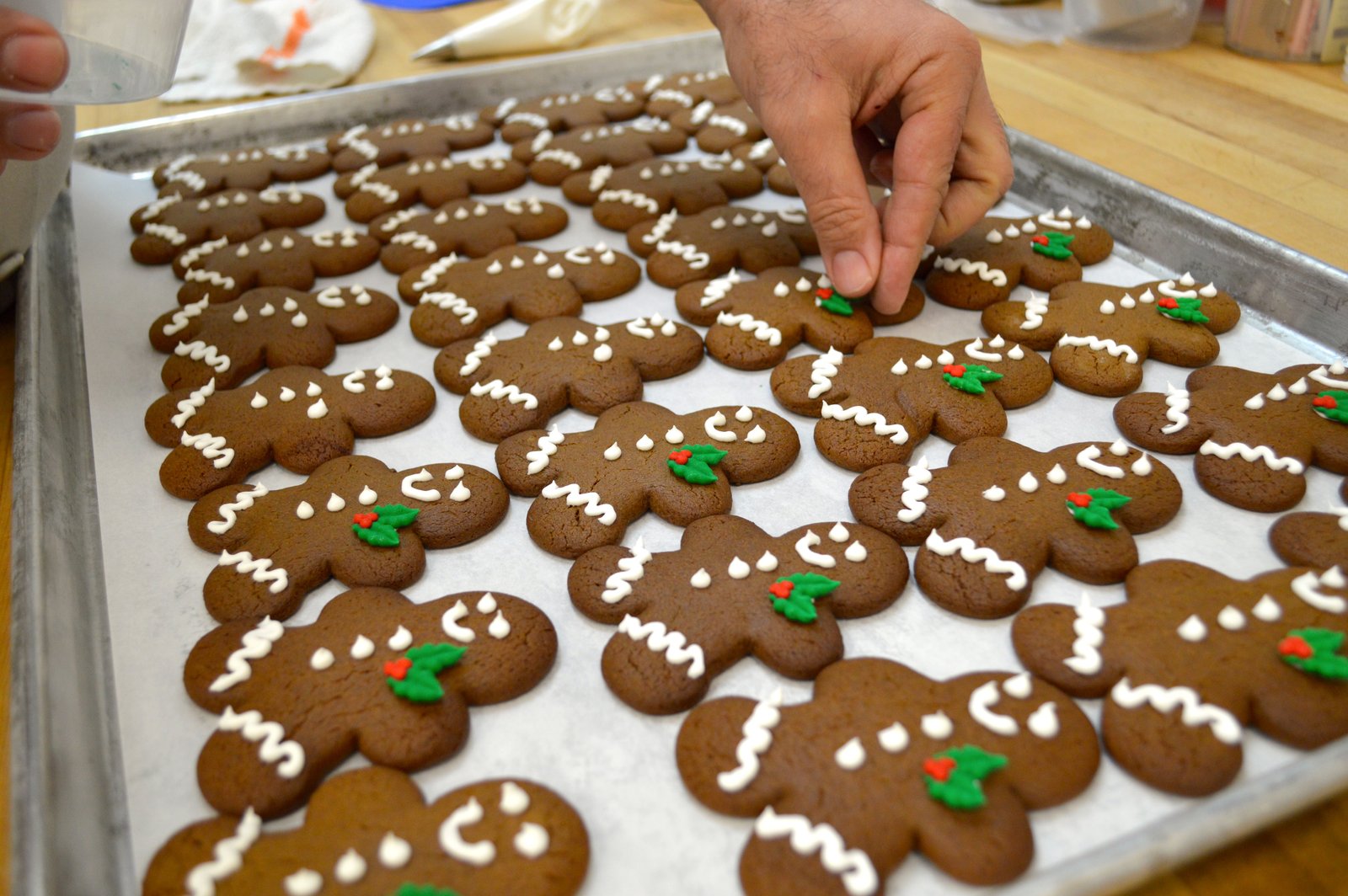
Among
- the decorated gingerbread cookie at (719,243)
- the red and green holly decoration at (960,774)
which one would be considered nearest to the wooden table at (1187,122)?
the decorated gingerbread cookie at (719,243)

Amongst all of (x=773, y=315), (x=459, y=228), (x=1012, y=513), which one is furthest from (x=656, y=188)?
(x=1012, y=513)

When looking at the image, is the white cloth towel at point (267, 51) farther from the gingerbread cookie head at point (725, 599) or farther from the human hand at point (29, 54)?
the gingerbread cookie head at point (725, 599)

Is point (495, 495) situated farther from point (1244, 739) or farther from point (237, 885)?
point (1244, 739)

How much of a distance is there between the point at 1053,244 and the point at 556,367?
2.94ft

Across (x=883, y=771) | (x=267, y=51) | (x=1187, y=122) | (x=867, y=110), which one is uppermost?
→ (x=867, y=110)

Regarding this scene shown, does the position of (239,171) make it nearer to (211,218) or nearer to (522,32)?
(211,218)

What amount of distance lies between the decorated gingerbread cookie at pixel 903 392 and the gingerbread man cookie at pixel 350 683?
20.4 inches

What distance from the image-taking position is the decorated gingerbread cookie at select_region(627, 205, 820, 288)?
1.78 meters

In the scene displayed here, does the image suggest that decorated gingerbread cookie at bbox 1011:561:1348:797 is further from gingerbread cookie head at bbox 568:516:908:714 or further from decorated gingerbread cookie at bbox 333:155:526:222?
decorated gingerbread cookie at bbox 333:155:526:222

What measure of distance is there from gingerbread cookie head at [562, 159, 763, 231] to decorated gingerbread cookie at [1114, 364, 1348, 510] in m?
0.92

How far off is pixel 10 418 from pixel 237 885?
3.32ft

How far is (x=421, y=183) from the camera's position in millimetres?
2078

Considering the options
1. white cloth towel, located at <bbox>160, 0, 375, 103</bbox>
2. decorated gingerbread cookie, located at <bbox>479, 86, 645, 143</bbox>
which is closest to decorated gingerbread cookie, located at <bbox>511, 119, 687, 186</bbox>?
decorated gingerbread cookie, located at <bbox>479, 86, 645, 143</bbox>

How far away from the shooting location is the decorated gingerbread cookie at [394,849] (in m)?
0.87
